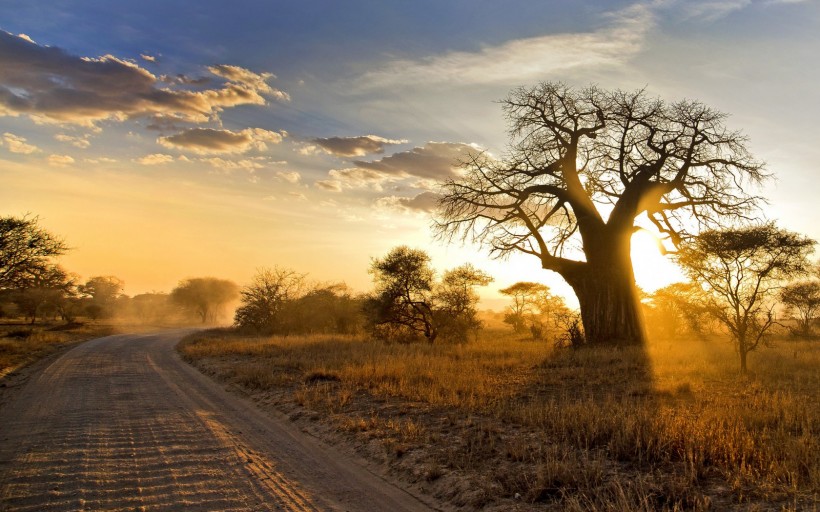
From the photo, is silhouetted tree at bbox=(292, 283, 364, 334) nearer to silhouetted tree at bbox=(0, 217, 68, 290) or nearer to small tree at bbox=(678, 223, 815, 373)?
silhouetted tree at bbox=(0, 217, 68, 290)

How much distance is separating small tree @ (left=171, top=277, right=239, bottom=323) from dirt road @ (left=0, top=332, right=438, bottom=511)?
66996 millimetres

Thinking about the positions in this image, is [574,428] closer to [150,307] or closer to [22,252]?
[22,252]

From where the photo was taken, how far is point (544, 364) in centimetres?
1455

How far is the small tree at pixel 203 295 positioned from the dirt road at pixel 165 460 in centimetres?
6700

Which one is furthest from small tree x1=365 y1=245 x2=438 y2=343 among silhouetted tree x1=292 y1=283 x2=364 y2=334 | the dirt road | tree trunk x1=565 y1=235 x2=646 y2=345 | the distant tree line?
the dirt road

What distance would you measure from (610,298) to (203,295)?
6764cm

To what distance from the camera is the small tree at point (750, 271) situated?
13.2 meters

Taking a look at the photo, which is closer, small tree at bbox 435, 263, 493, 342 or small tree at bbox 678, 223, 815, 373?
small tree at bbox 678, 223, 815, 373

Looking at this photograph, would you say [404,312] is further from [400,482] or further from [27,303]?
[27,303]

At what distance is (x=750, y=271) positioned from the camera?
1332 cm

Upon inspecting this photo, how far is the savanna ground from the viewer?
15.4 feet

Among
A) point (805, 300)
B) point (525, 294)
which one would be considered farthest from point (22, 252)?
point (805, 300)

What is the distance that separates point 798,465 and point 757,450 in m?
0.52

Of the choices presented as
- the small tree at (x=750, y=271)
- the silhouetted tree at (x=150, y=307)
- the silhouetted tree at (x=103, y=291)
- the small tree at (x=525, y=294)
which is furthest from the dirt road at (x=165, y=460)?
the silhouetted tree at (x=150, y=307)
